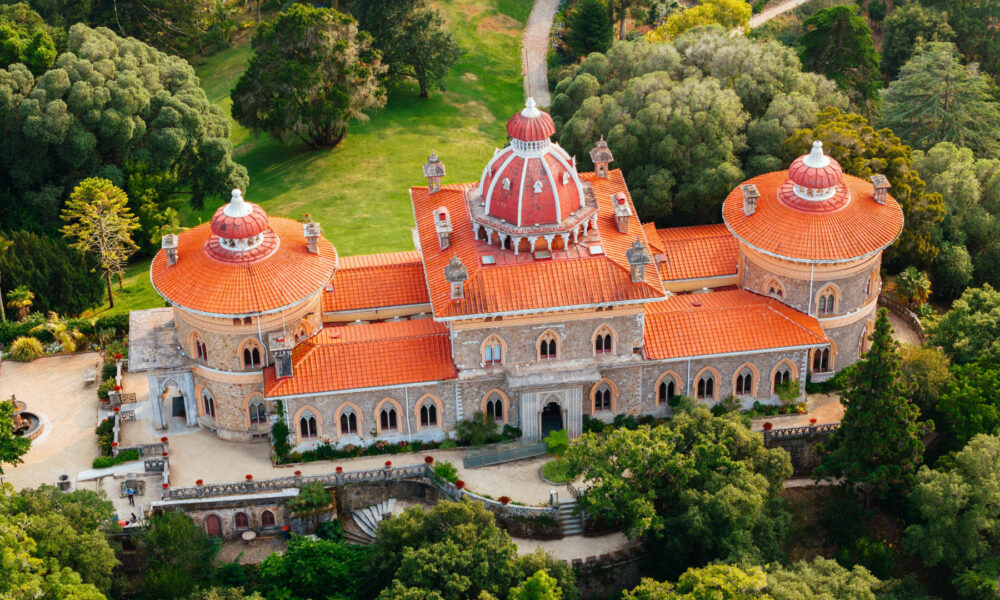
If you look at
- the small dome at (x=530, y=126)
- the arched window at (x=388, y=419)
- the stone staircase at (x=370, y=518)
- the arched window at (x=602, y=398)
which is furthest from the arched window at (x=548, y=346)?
the stone staircase at (x=370, y=518)

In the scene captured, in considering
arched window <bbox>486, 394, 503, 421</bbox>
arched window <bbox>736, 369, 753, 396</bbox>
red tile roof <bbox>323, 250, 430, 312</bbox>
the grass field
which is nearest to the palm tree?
the grass field

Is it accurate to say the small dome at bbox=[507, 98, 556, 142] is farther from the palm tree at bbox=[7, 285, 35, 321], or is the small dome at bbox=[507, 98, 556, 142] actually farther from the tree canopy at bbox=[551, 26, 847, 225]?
the palm tree at bbox=[7, 285, 35, 321]

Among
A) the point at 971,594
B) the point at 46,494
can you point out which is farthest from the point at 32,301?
the point at 971,594

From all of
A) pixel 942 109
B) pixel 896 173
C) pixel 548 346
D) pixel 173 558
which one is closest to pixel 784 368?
pixel 548 346

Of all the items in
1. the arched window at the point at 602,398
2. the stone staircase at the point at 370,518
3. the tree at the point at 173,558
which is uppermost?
the arched window at the point at 602,398

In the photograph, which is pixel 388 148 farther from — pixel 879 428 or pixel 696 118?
pixel 879 428

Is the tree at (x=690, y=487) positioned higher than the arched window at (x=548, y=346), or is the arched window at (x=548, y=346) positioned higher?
the arched window at (x=548, y=346)

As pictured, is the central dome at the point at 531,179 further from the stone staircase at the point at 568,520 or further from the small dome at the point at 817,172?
the stone staircase at the point at 568,520
